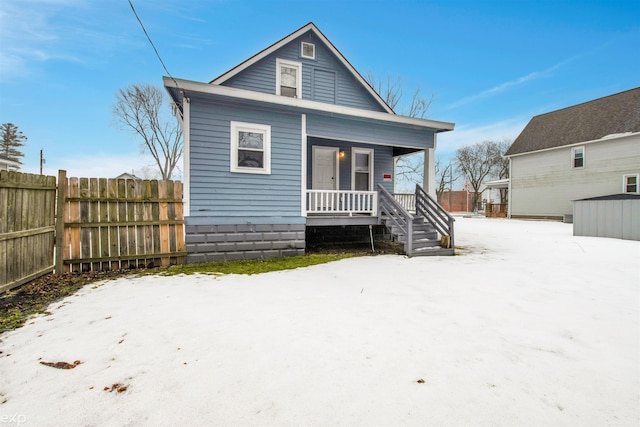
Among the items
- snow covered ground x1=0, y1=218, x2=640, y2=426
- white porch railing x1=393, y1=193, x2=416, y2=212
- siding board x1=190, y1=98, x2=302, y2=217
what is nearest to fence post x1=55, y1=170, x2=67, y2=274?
snow covered ground x1=0, y1=218, x2=640, y2=426

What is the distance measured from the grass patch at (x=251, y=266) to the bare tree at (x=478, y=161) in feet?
119

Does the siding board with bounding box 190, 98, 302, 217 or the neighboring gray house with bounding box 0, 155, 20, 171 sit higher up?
the neighboring gray house with bounding box 0, 155, 20, 171

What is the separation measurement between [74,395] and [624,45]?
138ft

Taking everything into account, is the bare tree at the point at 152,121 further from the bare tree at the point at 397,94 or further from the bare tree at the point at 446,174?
the bare tree at the point at 446,174

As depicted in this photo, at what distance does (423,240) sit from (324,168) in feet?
12.9

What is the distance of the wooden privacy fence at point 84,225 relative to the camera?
13.8 feet

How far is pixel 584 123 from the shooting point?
18.0m

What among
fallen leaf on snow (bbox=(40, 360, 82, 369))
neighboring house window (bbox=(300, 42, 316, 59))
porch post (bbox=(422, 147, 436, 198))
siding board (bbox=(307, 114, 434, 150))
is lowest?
fallen leaf on snow (bbox=(40, 360, 82, 369))

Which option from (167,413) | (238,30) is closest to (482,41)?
(238,30)

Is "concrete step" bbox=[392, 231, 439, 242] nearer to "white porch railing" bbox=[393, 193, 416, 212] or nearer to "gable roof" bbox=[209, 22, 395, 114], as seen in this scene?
"white porch railing" bbox=[393, 193, 416, 212]

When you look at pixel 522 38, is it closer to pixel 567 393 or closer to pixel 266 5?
pixel 266 5

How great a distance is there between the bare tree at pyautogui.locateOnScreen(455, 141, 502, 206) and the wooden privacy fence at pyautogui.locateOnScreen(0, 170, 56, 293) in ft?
133

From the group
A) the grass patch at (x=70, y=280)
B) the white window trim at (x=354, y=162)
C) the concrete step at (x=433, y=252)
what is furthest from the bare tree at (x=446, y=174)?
the grass patch at (x=70, y=280)

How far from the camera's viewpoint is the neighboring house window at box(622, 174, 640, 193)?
15.4 metres
